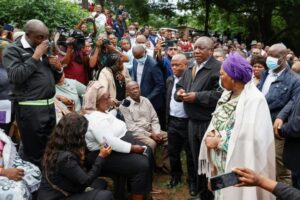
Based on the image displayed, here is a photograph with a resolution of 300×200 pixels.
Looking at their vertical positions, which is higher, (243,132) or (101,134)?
(243,132)

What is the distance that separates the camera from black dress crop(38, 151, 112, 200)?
3.21 meters

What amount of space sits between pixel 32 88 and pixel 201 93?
184 centimetres

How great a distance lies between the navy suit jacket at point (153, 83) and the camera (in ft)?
20.0

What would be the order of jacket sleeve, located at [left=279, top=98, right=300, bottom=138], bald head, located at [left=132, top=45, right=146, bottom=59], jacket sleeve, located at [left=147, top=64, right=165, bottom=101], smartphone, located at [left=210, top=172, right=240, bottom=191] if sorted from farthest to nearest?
bald head, located at [left=132, top=45, right=146, bottom=59] → jacket sleeve, located at [left=147, top=64, right=165, bottom=101] → jacket sleeve, located at [left=279, top=98, right=300, bottom=138] → smartphone, located at [left=210, top=172, right=240, bottom=191]

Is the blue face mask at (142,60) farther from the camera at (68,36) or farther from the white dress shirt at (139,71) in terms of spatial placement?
the camera at (68,36)

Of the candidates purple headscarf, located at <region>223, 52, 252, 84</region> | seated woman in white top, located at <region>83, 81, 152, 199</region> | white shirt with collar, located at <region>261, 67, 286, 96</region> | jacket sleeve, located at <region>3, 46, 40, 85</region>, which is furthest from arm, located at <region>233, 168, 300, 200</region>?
white shirt with collar, located at <region>261, 67, 286, 96</region>

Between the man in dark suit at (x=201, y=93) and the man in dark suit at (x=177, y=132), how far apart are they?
439 mm

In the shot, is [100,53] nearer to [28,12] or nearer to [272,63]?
[272,63]

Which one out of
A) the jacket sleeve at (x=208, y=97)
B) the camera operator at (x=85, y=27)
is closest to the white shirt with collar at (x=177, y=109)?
the jacket sleeve at (x=208, y=97)

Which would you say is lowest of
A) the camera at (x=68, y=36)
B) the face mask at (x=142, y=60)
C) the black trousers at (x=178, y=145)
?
the black trousers at (x=178, y=145)

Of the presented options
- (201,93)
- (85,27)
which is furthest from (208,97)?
(85,27)

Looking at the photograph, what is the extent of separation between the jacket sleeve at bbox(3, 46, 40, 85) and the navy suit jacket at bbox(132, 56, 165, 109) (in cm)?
258

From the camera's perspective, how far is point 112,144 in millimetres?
3965

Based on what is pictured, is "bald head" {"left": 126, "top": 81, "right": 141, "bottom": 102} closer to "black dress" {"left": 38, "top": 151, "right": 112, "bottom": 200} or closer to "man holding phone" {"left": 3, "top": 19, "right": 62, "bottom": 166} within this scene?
"man holding phone" {"left": 3, "top": 19, "right": 62, "bottom": 166}
